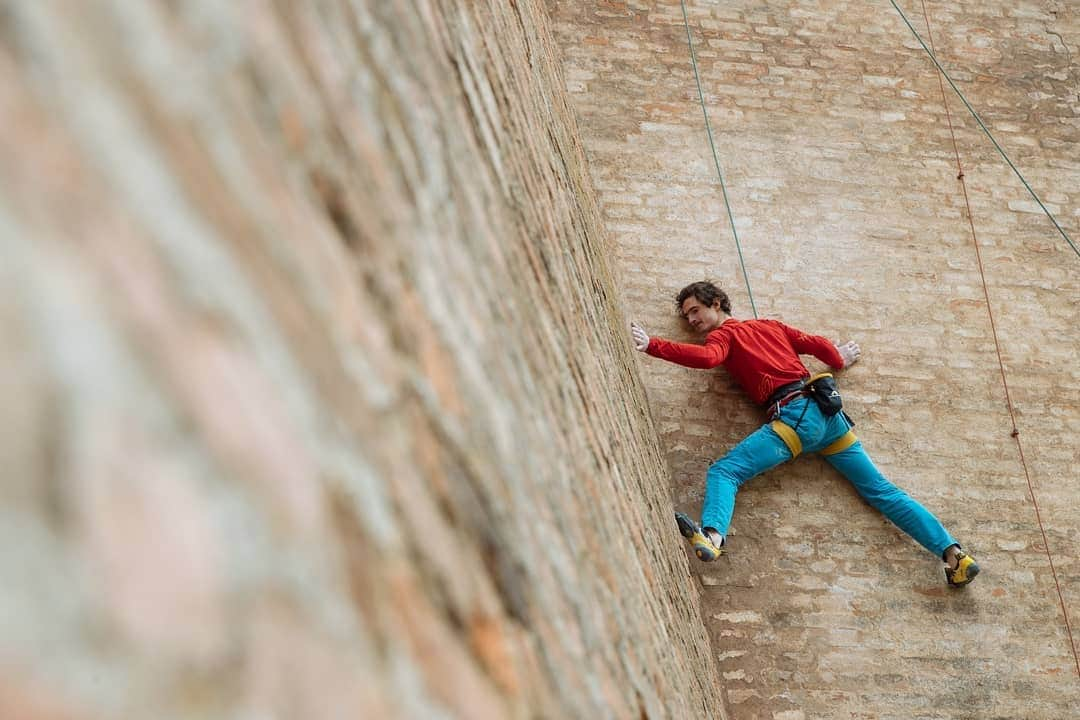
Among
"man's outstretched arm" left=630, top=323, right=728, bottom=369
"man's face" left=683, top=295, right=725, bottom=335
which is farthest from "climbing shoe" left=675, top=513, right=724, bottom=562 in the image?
"man's face" left=683, top=295, right=725, bottom=335

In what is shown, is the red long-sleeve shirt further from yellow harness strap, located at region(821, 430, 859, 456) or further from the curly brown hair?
yellow harness strap, located at region(821, 430, 859, 456)

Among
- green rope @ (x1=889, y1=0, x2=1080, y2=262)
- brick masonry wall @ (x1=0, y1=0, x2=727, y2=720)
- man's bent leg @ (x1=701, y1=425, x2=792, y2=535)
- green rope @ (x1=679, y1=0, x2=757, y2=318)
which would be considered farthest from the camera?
green rope @ (x1=889, y1=0, x2=1080, y2=262)

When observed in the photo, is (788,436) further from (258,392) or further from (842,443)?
(258,392)

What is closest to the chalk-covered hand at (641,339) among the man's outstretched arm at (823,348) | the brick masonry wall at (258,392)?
the man's outstretched arm at (823,348)

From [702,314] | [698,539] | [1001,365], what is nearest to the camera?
[698,539]

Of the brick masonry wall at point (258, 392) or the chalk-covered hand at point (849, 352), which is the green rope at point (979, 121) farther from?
the brick masonry wall at point (258, 392)

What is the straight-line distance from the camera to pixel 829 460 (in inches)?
200

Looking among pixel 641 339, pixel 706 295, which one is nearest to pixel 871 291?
pixel 706 295

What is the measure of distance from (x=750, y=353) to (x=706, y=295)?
375mm

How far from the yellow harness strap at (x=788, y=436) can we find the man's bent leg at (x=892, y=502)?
0.75 feet

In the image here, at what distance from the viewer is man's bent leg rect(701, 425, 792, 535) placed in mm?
4785

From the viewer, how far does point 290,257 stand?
3.38 ft

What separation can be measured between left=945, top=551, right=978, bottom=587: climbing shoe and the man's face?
1.48m

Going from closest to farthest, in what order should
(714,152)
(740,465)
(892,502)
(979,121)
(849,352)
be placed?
(740,465)
(892,502)
(849,352)
(714,152)
(979,121)
